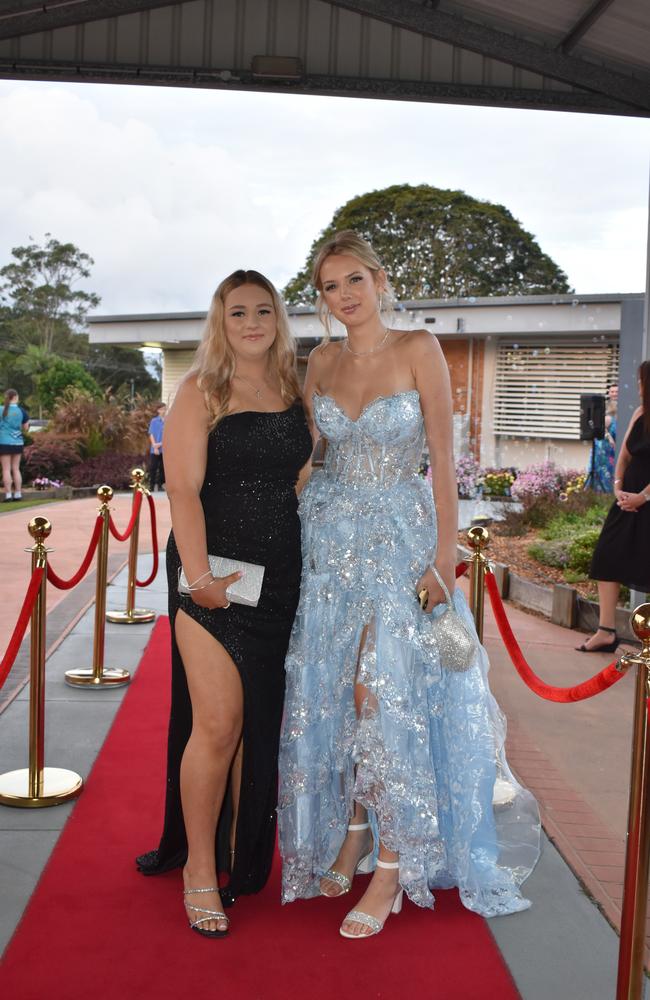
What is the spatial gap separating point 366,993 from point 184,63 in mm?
6398

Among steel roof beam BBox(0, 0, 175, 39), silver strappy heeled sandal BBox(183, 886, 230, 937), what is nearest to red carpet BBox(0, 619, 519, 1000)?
silver strappy heeled sandal BBox(183, 886, 230, 937)

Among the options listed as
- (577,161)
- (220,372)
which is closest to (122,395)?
(220,372)

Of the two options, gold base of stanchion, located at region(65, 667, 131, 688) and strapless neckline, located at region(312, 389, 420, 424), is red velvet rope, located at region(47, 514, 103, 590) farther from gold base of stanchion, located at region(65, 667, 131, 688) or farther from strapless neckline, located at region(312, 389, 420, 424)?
strapless neckline, located at region(312, 389, 420, 424)

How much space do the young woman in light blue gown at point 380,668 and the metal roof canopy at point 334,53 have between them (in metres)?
4.27

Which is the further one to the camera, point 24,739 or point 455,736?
point 24,739

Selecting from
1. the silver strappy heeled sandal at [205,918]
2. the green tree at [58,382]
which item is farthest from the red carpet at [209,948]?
the green tree at [58,382]

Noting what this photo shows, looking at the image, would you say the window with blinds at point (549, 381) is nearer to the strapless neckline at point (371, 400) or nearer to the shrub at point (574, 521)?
the shrub at point (574, 521)

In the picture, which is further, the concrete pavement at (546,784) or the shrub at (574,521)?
the shrub at (574,521)

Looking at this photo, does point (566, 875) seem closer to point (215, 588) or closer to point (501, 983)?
point (501, 983)

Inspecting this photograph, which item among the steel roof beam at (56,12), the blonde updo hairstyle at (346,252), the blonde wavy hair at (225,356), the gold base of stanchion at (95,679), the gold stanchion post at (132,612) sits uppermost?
the steel roof beam at (56,12)

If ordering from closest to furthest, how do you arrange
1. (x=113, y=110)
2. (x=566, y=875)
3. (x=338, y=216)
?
1. (x=566, y=875)
2. (x=338, y=216)
3. (x=113, y=110)

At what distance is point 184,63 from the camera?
697cm

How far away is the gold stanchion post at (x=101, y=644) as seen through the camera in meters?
5.24

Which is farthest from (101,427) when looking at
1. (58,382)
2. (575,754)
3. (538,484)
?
(575,754)
